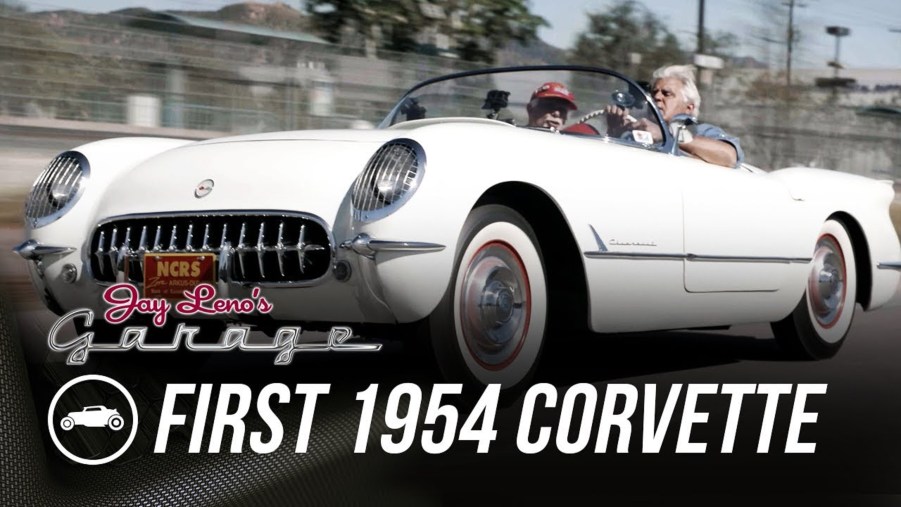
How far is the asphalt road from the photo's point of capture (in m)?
2.67

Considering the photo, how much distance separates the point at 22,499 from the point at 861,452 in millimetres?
2948

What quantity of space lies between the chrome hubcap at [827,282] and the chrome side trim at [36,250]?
11.2ft

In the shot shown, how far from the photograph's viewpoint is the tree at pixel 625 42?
1902cm

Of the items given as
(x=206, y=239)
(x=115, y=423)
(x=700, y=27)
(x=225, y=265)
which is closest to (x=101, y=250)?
(x=206, y=239)

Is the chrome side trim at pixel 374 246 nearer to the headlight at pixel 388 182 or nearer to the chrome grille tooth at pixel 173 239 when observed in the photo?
the headlight at pixel 388 182

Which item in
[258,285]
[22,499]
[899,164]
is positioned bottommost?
[899,164]

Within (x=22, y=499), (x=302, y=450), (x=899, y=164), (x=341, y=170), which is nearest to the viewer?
(x=22, y=499)

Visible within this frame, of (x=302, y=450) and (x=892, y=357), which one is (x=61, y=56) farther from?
(x=302, y=450)

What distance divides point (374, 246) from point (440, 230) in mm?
221

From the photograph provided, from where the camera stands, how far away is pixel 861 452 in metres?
3.94

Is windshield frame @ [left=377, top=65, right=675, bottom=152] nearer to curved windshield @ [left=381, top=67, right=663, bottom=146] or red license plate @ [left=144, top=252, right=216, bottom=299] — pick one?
curved windshield @ [left=381, top=67, right=663, bottom=146]

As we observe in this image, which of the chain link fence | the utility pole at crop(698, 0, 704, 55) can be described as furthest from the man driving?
the utility pole at crop(698, 0, 704, 55)

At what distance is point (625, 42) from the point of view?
19625 millimetres

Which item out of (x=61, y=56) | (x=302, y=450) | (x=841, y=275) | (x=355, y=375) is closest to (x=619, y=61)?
(x=61, y=56)
